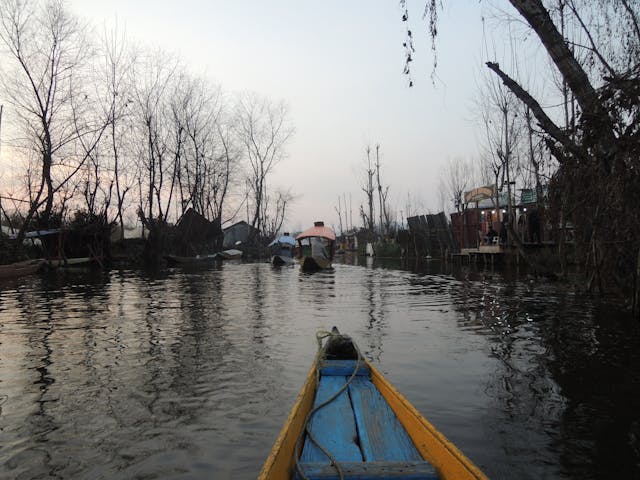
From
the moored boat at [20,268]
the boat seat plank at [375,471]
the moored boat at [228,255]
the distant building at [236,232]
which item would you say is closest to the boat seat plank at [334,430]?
the boat seat plank at [375,471]

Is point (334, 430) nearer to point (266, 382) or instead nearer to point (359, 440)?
point (359, 440)

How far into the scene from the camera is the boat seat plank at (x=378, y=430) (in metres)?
3.04

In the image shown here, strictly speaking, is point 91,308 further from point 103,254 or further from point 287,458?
point 103,254

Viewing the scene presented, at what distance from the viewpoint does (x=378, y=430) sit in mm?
3424

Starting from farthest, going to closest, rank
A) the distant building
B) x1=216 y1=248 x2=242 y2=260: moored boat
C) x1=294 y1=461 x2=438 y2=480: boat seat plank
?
the distant building < x1=216 y1=248 x2=242 y2=260: moored boat < x1=294 y1=461 x2=438 y2=480: boat seat plank

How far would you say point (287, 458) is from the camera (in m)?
2.67

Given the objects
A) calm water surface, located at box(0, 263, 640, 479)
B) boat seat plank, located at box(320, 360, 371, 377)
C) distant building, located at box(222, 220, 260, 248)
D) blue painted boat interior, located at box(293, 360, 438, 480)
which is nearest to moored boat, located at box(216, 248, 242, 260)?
distant building, located at box(222, 220, 260, 248)

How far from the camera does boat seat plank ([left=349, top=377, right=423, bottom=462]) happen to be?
3041mm

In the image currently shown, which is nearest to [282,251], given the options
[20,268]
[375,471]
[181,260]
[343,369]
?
[181,260]

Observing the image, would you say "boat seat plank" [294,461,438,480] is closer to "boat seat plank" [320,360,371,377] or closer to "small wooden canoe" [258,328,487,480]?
"small wooden canoe" [258,328,487,480]

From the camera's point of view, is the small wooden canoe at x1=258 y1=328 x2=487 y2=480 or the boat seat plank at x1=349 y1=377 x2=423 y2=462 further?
the boat seat plank at x1=349 y1=377 x2=423 y2=462

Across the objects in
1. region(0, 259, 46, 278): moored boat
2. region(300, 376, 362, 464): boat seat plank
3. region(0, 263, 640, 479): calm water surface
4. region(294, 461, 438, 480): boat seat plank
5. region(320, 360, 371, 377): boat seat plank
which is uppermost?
region(0, 259, 46, 278): moored boat

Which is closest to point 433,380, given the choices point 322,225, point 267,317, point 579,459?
point 579,459

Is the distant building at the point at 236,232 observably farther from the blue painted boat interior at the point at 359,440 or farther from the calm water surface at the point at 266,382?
the blue painted boat interior at the point at 359,440
